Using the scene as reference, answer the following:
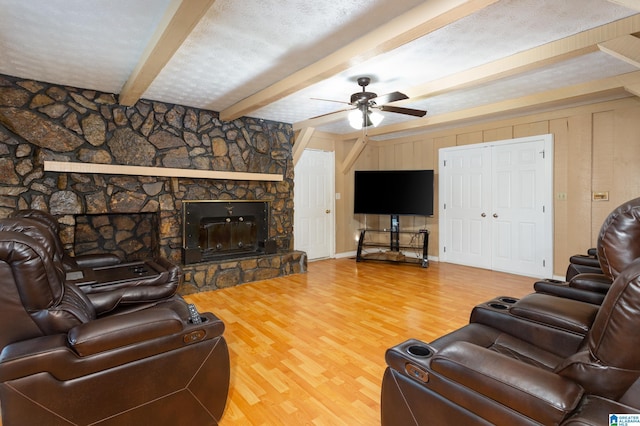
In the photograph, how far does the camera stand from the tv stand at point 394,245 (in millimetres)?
6160

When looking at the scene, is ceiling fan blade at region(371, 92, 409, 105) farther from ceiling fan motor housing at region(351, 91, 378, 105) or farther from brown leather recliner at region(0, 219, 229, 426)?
brown leather recliner at region(0, 219, 229, 426)

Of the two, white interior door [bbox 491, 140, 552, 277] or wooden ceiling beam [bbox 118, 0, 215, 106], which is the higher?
wooden ceiling beam [bbox 118, 0, 215, 106]

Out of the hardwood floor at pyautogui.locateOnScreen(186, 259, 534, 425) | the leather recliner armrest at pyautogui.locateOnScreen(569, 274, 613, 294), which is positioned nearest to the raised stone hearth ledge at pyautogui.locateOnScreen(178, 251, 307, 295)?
the hardwood floor at pyautogui.locateOnScreen(186, 259, 534, 425)

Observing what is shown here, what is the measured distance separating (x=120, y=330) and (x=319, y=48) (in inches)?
99.1

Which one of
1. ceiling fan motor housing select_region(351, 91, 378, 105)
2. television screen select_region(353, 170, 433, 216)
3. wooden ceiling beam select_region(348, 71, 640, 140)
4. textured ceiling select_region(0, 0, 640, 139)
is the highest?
textured ceiling select_region(0, 0, 640, 139)

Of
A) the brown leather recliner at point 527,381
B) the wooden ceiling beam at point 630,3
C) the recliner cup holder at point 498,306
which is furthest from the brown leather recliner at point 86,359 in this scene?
the wooden ceiling beam at point 630,3

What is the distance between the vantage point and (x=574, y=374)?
103 centimetres

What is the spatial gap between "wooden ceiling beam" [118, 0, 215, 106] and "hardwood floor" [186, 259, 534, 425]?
7.95 ft

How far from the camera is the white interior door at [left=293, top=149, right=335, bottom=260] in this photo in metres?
6.18

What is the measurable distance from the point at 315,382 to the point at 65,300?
1548 mm

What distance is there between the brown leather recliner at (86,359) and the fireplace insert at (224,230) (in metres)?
3.00

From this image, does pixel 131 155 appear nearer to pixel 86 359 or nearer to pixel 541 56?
pixel 86 359
